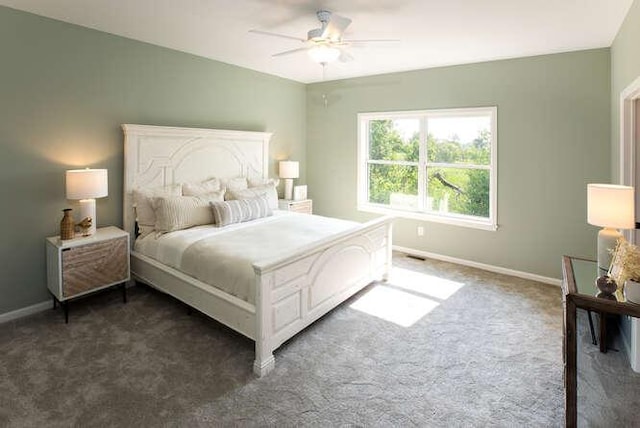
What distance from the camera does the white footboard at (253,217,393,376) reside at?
7.82 ft

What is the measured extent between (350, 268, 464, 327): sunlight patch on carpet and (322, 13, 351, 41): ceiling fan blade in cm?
234

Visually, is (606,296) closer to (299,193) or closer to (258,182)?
(258,182)

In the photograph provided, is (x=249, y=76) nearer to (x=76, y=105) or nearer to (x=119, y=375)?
(x=76, y=105)

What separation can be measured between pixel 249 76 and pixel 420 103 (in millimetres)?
2334

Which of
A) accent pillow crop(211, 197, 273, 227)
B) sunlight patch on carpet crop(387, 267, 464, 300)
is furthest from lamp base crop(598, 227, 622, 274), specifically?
accent pillow crop(211, 197, 273, 227)

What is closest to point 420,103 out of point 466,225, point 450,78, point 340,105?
point 450,78

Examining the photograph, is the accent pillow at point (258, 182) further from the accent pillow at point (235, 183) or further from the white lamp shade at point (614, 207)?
the white lamp shade at point (614, 207)

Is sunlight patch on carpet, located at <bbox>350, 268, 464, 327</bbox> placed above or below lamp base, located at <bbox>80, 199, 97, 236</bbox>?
below

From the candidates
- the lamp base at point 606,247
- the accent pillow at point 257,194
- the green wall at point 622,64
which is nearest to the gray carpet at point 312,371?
Result: the lamp base at point 606,247

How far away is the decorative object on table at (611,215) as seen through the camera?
2.30 metres

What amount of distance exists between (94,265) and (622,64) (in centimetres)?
478

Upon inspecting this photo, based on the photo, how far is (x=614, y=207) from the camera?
234cm

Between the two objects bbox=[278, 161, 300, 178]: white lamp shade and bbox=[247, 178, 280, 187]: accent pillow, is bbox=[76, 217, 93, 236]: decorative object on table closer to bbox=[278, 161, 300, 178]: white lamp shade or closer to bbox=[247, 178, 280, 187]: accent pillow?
bbox=[247, 178, 280, 187]: accent pillow

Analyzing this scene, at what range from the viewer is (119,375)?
2.37m
